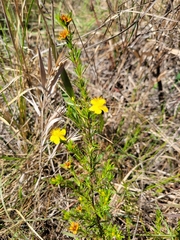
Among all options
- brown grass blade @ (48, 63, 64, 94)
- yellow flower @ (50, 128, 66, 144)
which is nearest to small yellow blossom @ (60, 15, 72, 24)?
yellow flower @ (50, 128, 66, 144)

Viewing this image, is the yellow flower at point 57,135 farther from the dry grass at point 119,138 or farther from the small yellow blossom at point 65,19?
the dry grass at point 119,138

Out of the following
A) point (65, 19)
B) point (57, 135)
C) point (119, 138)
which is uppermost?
point (65, 19)

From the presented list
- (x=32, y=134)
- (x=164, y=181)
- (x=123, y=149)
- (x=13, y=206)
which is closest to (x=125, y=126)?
(x=123, y=149)

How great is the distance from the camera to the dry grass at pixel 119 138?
4.52 feet

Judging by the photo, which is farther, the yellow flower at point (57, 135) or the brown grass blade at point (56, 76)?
the brown grass blade at point (56, 76)

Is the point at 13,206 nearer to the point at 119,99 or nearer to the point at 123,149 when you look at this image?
the point at 123,149

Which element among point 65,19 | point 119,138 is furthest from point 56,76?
point 65,19

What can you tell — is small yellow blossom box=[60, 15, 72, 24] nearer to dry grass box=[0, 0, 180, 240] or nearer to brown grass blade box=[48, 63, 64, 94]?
dry grass box=[0, 0, 180, 240]

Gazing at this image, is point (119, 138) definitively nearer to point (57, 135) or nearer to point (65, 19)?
point (57, 135)

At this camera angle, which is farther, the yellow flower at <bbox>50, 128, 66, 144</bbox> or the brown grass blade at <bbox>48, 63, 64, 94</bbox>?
the brown grass blade at <bbox>48, 63, 64, 94</bbox>

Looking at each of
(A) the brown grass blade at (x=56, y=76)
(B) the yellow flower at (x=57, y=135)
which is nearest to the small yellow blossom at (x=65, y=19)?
(B) the yellow flower at (x=57, y=135)

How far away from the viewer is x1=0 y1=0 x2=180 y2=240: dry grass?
4.52 feet

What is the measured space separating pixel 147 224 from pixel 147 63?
0.92 metres

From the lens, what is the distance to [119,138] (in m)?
1.65
